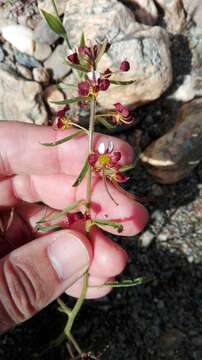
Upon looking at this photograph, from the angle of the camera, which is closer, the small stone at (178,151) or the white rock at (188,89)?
the small stone at (178,151)

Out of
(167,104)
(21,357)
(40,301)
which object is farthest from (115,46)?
(21,357)

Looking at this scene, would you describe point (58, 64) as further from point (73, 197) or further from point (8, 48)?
point (73, 197)

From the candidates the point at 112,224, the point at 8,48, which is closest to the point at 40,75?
the point at 8,48

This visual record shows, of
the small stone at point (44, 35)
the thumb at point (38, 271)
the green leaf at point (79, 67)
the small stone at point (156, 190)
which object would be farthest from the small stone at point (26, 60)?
the green leaf at point (79, 67)

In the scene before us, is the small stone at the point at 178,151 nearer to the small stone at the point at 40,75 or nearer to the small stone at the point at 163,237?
the small stone at the point at 163,237

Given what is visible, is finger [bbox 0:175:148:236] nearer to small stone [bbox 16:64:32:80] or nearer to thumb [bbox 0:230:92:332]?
thumb [bbox 0:230:92:332]

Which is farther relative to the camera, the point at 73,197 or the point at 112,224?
the point at 73,197

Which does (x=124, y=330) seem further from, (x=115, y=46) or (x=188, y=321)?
(x=115, y=46)
